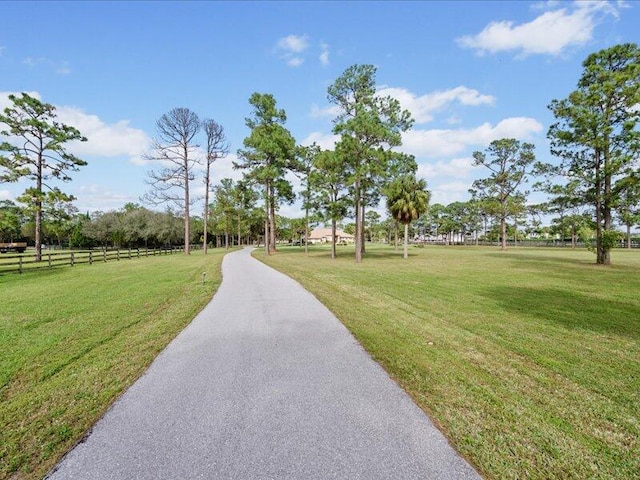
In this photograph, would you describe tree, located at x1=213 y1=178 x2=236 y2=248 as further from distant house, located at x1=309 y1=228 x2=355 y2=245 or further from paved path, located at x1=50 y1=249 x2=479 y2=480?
distant house, located at x1=309 y1=228 x2=355 y2=245

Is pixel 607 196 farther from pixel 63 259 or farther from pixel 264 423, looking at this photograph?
pixel 63 259

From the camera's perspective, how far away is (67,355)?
15.4 ft

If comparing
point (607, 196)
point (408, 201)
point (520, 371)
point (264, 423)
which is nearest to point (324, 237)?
point (408, 201)

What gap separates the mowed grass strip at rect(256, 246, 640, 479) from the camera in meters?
2.50

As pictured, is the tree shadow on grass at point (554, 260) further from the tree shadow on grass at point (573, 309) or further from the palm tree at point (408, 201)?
the tree shadow on grass at point (573, 309)

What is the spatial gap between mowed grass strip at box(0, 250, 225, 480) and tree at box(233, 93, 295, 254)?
21.5 meters

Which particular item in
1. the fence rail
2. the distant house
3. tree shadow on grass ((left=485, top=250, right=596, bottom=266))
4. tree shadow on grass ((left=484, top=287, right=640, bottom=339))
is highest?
the distant house

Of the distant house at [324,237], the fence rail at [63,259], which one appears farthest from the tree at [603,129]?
the distant house at [324,237]

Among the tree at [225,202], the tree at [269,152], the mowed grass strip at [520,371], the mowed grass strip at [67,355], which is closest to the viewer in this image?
the mowed grass strip at [520,371]

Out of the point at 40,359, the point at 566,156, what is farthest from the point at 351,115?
the point at 40,359

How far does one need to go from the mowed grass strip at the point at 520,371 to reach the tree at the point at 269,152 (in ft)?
74.6

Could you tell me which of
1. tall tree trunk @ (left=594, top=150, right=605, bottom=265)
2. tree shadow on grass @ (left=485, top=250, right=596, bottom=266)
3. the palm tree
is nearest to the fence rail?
the palm tree

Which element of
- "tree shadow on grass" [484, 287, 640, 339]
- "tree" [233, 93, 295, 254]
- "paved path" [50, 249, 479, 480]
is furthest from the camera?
"tree" [233, 93, 295, 254]

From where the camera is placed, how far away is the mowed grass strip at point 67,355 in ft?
9.02
